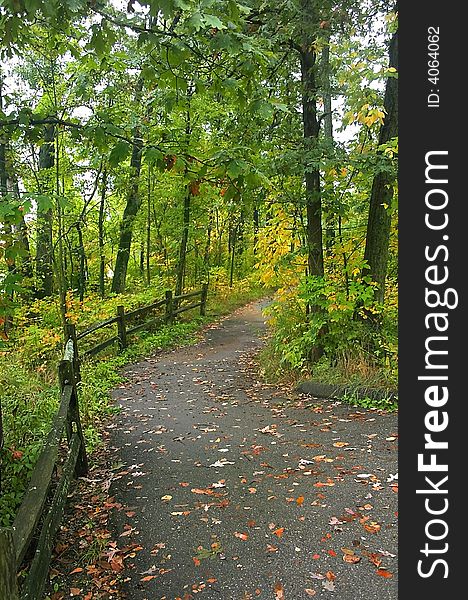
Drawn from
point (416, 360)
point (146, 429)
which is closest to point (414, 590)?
point (416, 360)

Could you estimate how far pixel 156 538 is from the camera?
397 cm

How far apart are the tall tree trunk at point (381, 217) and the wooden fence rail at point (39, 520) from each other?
4825 millimetres

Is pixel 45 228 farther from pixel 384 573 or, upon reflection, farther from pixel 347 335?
pixel 384 573

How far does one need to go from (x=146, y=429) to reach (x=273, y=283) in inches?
138

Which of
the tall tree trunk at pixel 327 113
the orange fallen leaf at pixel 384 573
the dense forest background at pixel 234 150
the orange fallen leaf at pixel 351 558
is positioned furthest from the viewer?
the tall tree trunk at pixel 327 113

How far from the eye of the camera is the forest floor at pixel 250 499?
337 cm

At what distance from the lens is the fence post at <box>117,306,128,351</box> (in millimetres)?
11320

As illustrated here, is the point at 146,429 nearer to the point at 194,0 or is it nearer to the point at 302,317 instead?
the point at 302,317

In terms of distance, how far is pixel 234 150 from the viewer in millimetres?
3723

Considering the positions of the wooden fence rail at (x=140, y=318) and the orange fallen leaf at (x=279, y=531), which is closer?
the orange fallen leaf at (x=279, y=531)

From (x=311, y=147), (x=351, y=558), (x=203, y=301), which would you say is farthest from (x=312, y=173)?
(x=203, y=301)

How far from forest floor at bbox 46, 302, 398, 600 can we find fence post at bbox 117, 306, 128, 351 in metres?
3.39

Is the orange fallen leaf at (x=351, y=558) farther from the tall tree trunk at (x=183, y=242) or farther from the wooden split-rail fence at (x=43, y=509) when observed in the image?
the tall tree trunk at (x=183, y=242)

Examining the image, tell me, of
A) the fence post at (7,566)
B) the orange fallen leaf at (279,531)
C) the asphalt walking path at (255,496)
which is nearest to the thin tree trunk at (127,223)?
the asphalt walking path at (255,496)
